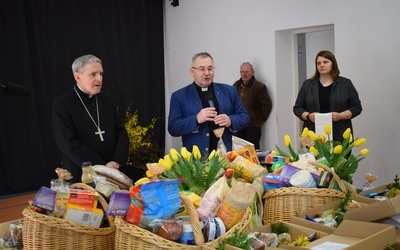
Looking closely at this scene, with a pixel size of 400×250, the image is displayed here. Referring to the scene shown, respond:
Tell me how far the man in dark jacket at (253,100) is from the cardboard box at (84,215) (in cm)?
433

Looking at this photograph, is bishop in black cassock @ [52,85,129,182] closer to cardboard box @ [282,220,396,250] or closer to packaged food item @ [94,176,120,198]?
packaged food item @ [94,176,120,198]

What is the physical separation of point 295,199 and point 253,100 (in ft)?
13.2

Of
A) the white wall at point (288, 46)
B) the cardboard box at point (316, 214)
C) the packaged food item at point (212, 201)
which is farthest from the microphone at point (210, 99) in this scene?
the white wall at point (288, 46)

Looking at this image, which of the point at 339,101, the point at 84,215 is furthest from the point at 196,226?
the point at 339,101

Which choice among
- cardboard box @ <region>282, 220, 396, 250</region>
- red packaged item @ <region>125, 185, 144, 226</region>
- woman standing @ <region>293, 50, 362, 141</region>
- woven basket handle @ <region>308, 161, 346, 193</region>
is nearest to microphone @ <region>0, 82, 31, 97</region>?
red packaged item @ <region>125, 185, 144, 226</region>

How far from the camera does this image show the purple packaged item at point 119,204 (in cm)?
163

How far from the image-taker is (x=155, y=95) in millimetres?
7414

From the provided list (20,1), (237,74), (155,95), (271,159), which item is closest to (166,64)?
(155,95)

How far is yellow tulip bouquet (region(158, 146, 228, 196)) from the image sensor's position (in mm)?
1980

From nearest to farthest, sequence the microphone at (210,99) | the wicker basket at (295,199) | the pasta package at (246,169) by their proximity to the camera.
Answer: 1. the wicker basket at (295,199)
2. the pasta package at (246,169)
3. the microphone at (210,99)

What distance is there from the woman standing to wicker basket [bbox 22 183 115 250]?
Answer: 9.36 ft

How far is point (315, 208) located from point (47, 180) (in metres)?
4.96

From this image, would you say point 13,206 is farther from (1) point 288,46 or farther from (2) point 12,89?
(2) point 12,89

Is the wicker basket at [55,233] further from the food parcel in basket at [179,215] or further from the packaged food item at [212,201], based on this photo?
the packaged food item at [212,201]
